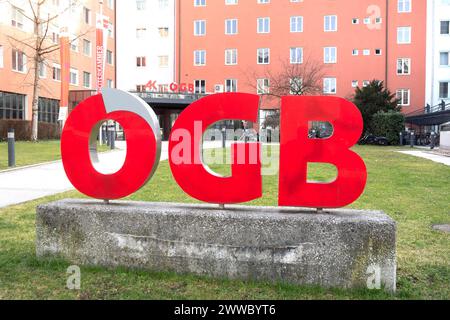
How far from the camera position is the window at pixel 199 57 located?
5078 centimetres

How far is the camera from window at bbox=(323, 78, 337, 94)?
158ft

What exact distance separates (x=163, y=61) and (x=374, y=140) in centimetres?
2713

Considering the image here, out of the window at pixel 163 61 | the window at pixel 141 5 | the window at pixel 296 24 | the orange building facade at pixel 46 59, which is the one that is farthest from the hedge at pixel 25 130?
the window at pixel 296 24

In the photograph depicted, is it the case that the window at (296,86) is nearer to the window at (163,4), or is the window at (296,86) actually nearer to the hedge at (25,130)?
the window at (163,4)

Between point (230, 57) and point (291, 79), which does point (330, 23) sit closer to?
point (291, 79)

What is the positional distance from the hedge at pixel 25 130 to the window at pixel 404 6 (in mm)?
36489

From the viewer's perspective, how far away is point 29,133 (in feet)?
114

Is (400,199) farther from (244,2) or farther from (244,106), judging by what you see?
(244,2)

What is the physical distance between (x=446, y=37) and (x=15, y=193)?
154ft

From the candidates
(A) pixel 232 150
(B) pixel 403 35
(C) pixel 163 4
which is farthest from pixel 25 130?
(B) pixel 403 35

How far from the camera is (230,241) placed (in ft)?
15.3

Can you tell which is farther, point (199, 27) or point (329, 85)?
point (199, 27)

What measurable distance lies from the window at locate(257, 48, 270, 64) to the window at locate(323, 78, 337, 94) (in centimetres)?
678
